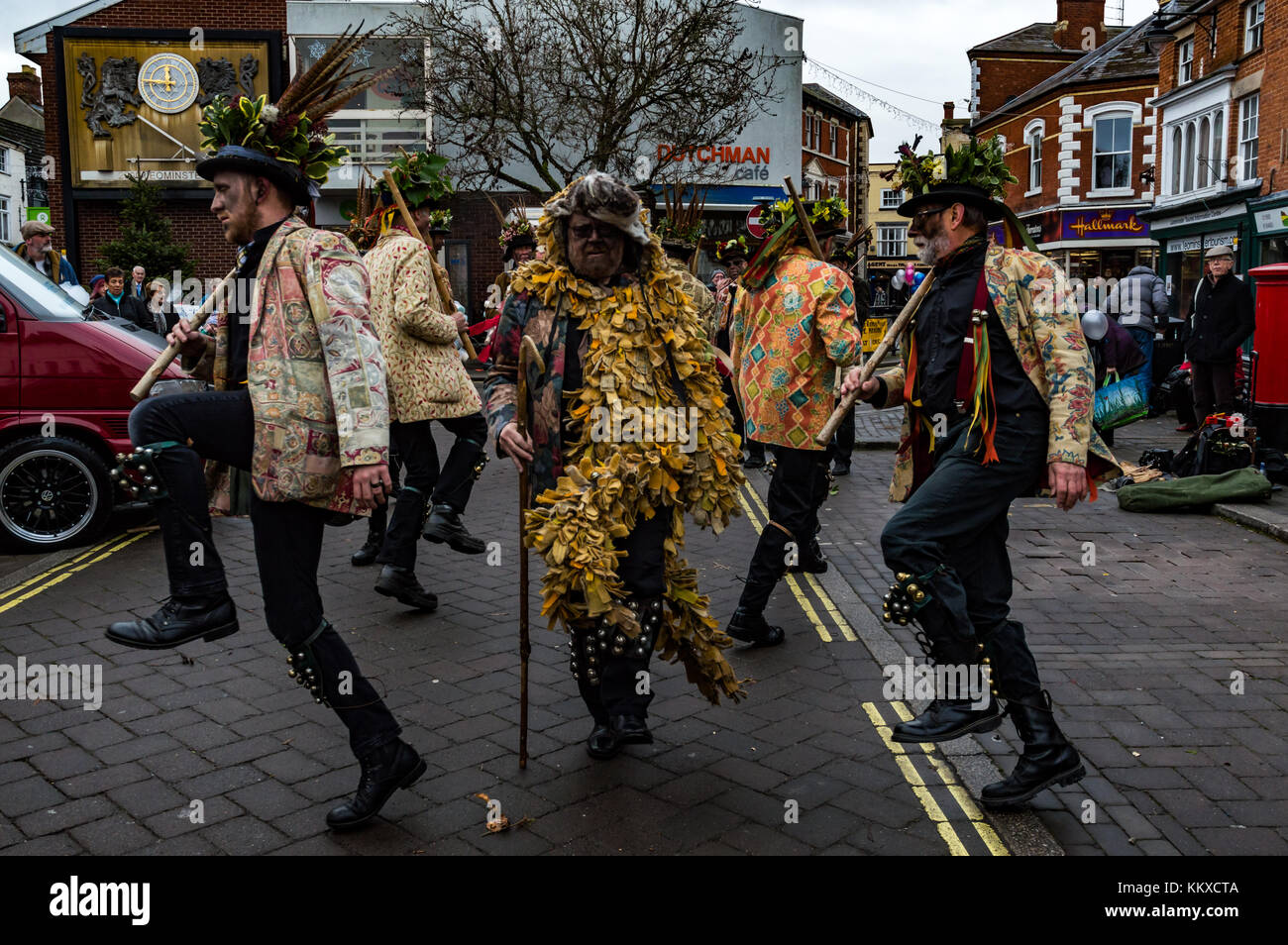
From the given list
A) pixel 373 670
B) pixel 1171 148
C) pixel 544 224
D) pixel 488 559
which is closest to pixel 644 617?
pixel 544 224

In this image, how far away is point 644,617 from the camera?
414 centimetres

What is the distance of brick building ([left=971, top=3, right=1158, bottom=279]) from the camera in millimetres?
38750

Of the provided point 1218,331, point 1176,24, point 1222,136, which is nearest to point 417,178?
point 1218,331

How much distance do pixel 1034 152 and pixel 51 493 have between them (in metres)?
41.0

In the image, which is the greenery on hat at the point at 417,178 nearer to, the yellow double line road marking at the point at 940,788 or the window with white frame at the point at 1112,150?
the yellow double line road marking at the point at 940,788

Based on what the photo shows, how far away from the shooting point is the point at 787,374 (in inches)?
239

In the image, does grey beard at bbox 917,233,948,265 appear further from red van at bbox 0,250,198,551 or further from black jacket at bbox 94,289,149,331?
black jacket at bbox 94,289,149,331

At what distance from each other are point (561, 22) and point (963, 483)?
2346cm

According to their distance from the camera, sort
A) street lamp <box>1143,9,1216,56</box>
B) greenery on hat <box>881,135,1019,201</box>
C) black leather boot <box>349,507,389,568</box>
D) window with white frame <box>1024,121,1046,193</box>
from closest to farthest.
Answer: greenery on hat <box>881,135,1019,201</box> < black leather boot <box>349,507,389,568</box> < street lamp <box>1143,9,1216,56</box> < window with white frame <box>1024,121,1046,193</box>

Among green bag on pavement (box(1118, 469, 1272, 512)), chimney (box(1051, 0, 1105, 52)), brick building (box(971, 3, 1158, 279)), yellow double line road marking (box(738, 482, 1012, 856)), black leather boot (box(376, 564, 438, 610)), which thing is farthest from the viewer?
chimney (box(1051, 0, 1105, 52))

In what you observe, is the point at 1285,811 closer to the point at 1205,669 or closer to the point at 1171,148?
the point at 1205,669

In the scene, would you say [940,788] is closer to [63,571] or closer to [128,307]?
[63,571]

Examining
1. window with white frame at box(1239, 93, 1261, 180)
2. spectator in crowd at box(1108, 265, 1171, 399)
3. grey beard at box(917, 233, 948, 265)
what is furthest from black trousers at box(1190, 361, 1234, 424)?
window with white frame at box(1239, 93, 1261, 180)

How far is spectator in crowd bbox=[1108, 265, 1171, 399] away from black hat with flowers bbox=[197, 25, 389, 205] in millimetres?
13778
